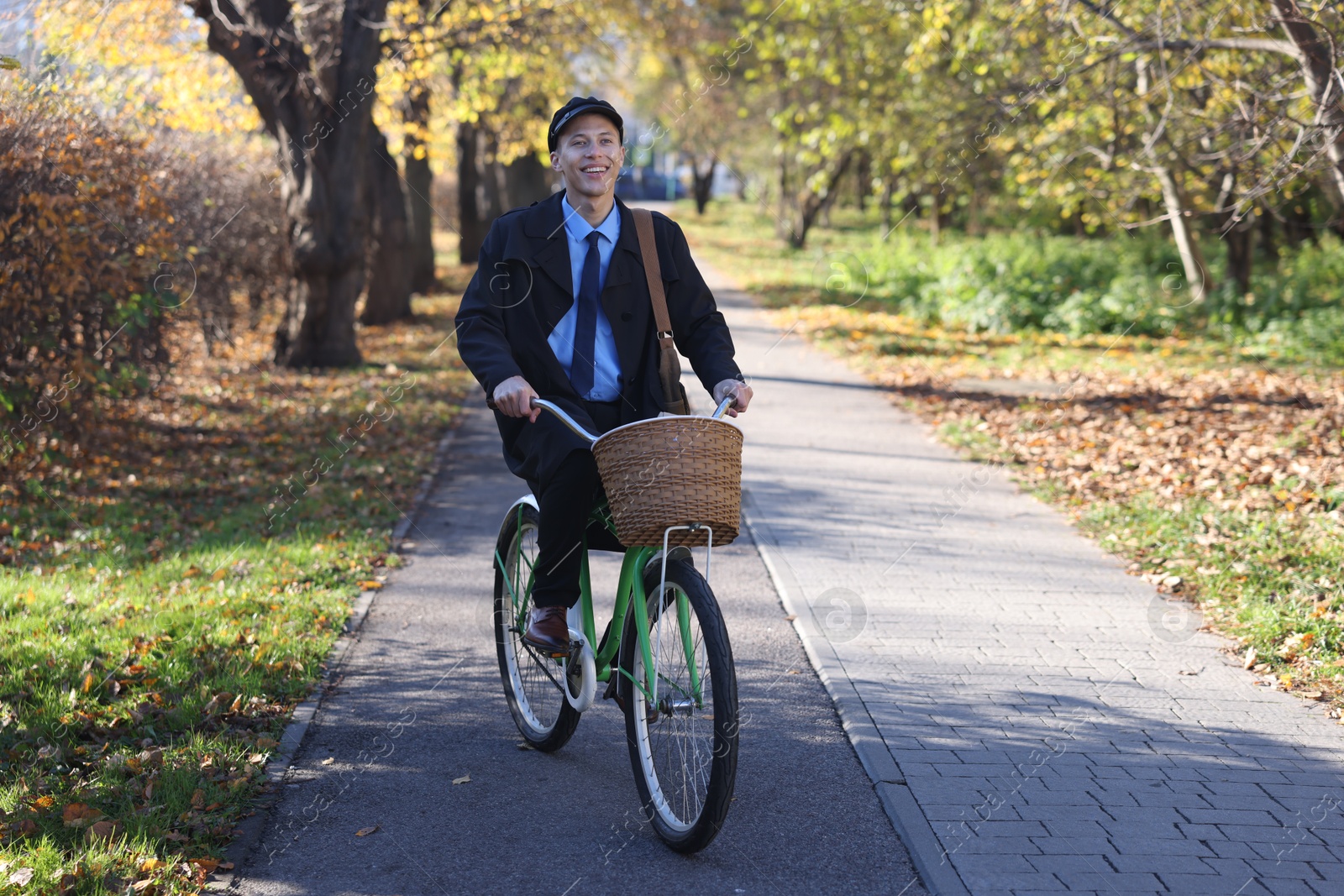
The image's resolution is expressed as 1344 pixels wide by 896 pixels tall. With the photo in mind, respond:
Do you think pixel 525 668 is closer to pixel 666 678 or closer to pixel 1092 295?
pixel 666 678

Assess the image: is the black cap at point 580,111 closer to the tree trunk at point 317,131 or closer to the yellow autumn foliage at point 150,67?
the yellow autumn foliage at point 150,67

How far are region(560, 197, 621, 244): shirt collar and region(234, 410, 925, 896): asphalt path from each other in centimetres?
188

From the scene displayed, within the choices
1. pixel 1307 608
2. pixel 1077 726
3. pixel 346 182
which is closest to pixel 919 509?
pixel 1307 608

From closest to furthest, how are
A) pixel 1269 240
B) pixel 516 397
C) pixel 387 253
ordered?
1. pixel 516 397
2. pixel 387 253
3. pixel 1269 240

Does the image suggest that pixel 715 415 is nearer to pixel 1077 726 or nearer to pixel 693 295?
pixel 693 295

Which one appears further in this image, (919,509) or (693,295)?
(919,509)

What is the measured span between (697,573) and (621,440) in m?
0.48

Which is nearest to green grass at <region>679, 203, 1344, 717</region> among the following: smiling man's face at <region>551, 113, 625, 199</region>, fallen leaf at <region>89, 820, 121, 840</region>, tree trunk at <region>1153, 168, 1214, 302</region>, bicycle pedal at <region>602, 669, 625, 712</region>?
tree trunk at <region>1153, 168, 1214, 302</region>

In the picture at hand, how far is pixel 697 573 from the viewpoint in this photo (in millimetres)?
3445

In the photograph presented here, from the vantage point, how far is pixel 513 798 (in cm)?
399

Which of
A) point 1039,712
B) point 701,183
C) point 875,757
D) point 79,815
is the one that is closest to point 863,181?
point 701,183

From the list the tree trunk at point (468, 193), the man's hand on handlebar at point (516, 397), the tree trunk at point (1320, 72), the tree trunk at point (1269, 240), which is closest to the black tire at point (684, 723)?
the man's hand on handlebar at point (516, 397)

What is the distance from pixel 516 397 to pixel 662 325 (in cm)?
59

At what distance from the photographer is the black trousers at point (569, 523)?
3637 mm
